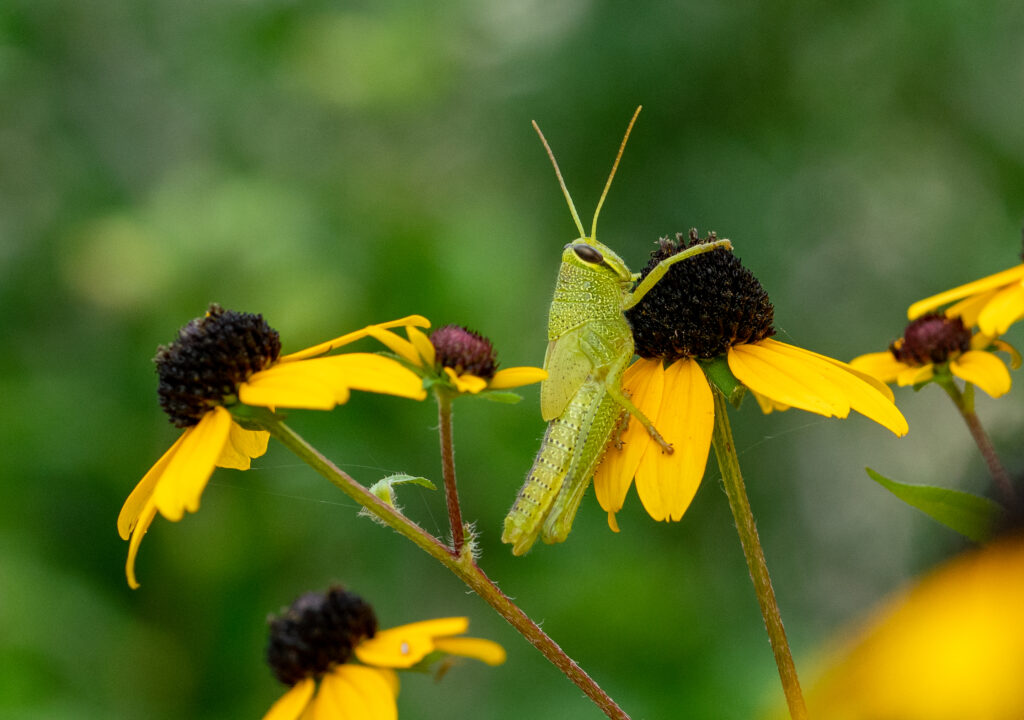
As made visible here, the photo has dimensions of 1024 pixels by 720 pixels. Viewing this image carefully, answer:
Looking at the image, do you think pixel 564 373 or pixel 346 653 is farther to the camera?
pixel 564 373

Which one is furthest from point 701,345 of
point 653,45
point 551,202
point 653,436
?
point 551,202

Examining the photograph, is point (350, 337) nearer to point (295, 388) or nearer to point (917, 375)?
point (295, 388)

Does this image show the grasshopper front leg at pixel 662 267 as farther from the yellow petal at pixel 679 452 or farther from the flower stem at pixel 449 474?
the flower stem at pixel 449 474

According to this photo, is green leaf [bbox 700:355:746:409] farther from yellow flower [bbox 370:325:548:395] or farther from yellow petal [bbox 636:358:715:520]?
yellow flower [bbox 370:325:548:395]

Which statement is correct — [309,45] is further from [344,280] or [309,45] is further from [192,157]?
[344,280]

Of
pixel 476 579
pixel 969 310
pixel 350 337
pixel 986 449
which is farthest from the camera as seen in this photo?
pixel 969 310

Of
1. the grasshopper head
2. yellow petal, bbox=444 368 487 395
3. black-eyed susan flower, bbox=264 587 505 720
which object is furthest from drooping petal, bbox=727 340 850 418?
black-eyed susan flower, bbox=264 587 505 720

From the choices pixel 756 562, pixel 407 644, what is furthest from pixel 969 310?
pixel 407 644
